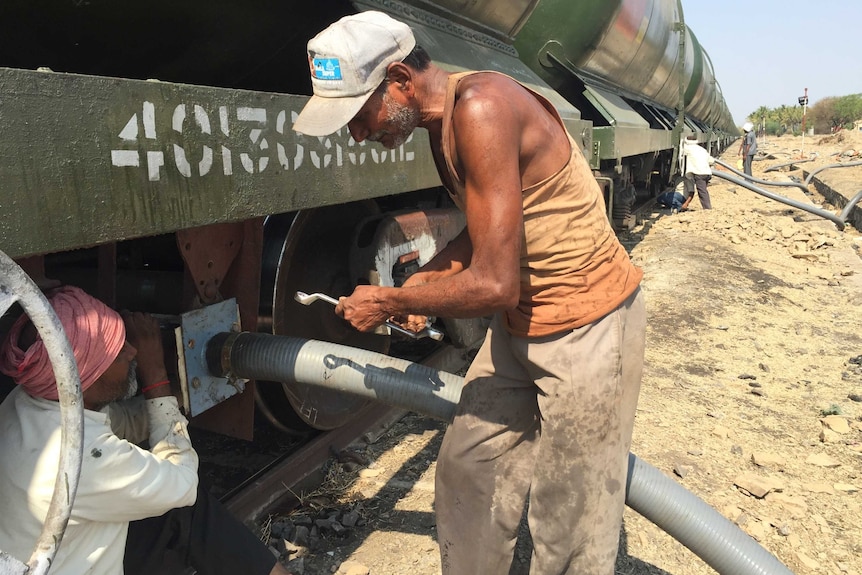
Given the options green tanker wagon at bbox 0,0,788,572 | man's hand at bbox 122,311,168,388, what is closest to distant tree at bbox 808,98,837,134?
green tanker wagon at bbox 0,0,788,572

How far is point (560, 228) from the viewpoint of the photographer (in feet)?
5.80

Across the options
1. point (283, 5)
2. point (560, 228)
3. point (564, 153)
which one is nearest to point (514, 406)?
point (560, 228)

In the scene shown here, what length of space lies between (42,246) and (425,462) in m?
2.33

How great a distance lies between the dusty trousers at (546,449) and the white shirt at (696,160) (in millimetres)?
12153

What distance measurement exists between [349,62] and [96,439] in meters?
0.99

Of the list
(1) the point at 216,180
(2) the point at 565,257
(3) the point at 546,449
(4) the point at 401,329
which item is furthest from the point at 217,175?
(3) the point at 546,449

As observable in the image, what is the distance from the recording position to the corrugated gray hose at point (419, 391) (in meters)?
2.06

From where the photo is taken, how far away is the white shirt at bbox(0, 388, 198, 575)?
139 centimetres

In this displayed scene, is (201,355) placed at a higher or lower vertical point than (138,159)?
lower

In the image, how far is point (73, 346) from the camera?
4.70 feet

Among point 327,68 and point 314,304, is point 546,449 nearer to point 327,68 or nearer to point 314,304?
point 327,68

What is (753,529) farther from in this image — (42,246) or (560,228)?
(42,246)

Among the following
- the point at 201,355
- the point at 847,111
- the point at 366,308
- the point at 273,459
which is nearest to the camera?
the point at 366,308

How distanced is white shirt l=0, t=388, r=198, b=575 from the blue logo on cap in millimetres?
919
